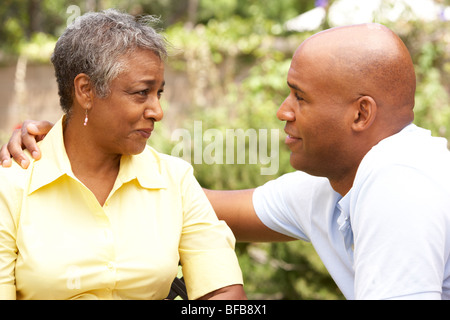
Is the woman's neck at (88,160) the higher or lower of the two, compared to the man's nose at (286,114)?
lower

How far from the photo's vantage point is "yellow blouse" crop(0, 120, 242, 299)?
1.94m

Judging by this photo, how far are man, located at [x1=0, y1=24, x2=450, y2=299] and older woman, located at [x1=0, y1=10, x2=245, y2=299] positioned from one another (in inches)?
7.0

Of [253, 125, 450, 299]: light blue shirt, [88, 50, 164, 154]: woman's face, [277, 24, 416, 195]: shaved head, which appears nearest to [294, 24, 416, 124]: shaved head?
[277, 24, 416, 195]: shaved head

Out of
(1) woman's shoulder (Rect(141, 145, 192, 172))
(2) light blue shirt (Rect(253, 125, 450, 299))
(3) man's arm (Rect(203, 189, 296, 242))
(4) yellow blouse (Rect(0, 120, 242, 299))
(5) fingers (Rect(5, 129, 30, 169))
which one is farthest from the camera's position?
(3) man's arm (Rect(203, 189, 296, 242))

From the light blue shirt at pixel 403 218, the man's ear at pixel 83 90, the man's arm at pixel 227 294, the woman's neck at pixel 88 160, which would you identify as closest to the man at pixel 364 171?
the light blue shirt at pixel 403 218

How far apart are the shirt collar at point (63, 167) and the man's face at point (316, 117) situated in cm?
53

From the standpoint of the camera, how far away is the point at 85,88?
2.08 metres

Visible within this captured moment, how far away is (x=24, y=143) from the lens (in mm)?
2160

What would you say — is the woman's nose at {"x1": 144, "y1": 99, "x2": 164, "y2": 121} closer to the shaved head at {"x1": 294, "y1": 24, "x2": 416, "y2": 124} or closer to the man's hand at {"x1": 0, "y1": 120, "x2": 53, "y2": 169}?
the man's hand at {"x1": 0, "y1": 120, "x2": 53, "y2": 169}

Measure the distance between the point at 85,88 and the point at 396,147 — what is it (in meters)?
1.08

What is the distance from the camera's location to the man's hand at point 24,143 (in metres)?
2.07

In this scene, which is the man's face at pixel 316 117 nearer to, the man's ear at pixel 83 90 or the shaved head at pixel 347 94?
the shaved head at pixel 347 94

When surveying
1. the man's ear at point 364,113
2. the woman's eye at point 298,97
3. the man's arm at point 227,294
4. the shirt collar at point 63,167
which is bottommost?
the man's arm at point 227,294

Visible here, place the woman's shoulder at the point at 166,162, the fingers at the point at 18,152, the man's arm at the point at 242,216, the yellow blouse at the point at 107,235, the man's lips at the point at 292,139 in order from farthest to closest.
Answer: the man's arm at the point at 242,216
the woman's shoulder at the point at 166,162
the man's lips at the point at 292,139
the fingers at the point at 18,152
the yellow blouse at the point at 107,235
